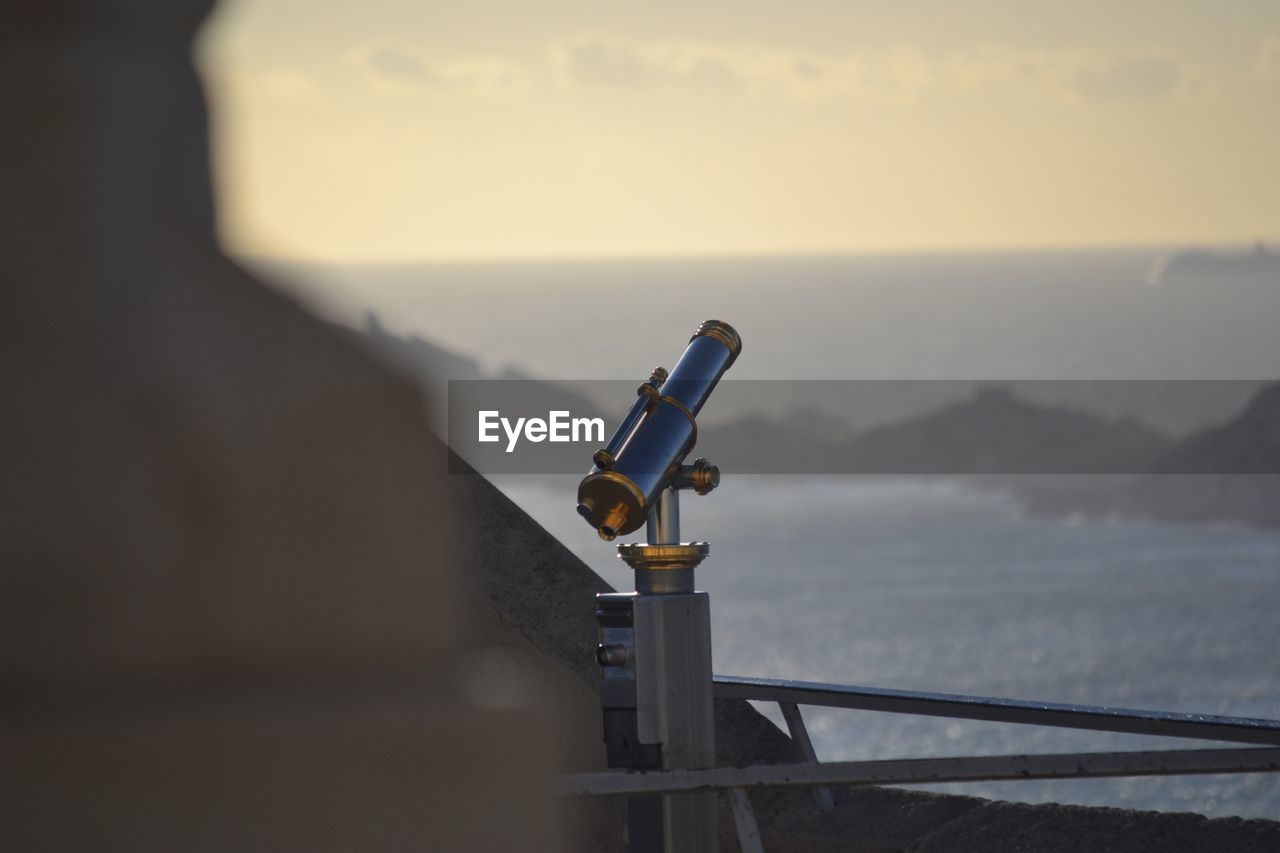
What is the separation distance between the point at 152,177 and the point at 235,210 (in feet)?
0.11

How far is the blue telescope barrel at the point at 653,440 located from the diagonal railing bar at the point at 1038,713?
0.55 meters

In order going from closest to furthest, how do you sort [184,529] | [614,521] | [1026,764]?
[184,529], [1026,764], [614,521]

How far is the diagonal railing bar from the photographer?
2309 mm

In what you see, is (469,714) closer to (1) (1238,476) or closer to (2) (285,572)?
(2) (285,572)

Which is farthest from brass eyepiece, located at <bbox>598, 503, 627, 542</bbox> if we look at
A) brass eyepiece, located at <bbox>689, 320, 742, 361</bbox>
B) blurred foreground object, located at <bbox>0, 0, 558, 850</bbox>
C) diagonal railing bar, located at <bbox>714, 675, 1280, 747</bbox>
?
blurred foreground object, located at <bbox>0, 0, 558, 850</bbox>

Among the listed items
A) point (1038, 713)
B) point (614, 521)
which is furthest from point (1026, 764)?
point (614, 521)

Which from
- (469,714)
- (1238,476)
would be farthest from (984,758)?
(1238,476)

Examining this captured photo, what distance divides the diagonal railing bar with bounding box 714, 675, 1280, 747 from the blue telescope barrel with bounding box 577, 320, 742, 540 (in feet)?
1.82

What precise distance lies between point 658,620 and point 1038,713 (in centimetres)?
56

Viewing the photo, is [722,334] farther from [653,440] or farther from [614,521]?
[614,521]

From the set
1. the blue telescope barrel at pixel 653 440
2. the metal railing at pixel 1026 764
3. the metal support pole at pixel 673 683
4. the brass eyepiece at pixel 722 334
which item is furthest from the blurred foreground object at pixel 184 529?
the brass eyepiece at pixel 722 334

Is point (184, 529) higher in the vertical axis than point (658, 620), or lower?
lower

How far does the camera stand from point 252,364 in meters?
0.71

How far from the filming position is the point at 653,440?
2529 millimetres
